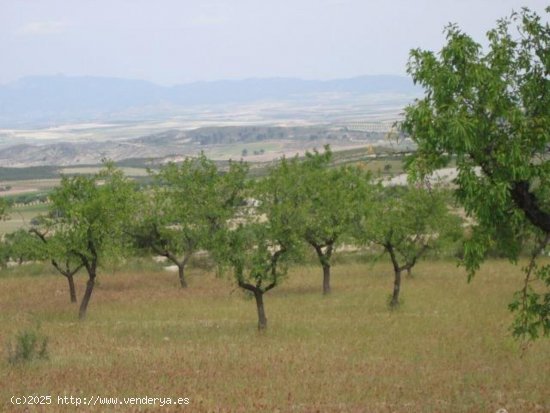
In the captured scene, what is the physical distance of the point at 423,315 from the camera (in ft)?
112

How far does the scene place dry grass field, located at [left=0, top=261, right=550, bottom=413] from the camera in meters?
17.7

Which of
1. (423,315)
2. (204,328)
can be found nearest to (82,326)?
(204,328)

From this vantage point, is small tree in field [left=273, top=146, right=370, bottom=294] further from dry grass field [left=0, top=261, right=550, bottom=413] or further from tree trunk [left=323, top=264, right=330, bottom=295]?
dry grass field [left=0, top=261, right=550, bottom=413]

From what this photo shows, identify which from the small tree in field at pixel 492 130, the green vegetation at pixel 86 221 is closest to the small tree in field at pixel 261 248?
the green vegetation at pixel 86 221

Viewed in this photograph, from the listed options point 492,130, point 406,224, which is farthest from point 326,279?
point 492,130

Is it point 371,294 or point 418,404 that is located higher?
point 418,404

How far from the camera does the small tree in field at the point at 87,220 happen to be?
34.2 m

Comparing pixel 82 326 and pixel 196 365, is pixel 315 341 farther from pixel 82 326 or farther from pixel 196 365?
pixel 82 326

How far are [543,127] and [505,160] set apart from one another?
110 cm

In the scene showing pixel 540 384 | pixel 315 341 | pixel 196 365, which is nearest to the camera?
pixel 540 384

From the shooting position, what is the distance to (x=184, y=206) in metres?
49.3

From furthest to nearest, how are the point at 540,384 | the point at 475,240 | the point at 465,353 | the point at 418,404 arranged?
the point at 465,353, the point at 540,384, the point at 418,404, the point at 475,240

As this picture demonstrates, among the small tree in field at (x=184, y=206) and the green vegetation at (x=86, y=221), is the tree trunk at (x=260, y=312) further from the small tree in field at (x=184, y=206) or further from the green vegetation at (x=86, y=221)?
the small tree in field at (x=184, y=206)

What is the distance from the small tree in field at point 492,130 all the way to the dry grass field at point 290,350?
439 cm
